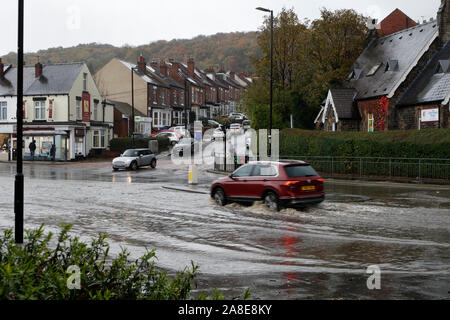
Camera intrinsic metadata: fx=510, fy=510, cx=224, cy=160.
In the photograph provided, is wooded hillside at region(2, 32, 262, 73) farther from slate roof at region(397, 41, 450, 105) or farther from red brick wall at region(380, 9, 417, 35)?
slate roof at region(397, 41, 450, 105)

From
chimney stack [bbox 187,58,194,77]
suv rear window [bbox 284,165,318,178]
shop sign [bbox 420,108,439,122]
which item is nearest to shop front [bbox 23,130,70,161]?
shop sign [bbox 420,108,439,122]

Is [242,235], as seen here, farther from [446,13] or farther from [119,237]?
[446,13]

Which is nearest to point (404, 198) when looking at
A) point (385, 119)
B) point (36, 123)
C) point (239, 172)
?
point (239, 172)

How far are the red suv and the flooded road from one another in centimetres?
44

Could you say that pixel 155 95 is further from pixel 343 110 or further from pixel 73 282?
pixel 73 282

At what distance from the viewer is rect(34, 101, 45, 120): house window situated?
2019 inches

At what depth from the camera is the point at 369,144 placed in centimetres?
3036

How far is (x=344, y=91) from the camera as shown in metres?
45.8

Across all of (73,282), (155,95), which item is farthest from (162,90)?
(73,282)

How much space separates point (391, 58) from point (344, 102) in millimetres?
5469

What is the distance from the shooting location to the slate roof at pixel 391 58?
1583 inches

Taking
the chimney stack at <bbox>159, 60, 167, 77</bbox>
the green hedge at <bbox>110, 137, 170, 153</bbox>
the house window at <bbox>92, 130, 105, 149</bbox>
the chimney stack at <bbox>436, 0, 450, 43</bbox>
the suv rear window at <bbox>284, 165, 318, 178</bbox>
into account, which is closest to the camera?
the suv rear window at <bbox>284, 165, 318, 178</bbox>

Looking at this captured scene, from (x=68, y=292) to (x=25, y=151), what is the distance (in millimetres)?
50133

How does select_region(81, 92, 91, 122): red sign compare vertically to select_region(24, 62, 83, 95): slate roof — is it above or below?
below
